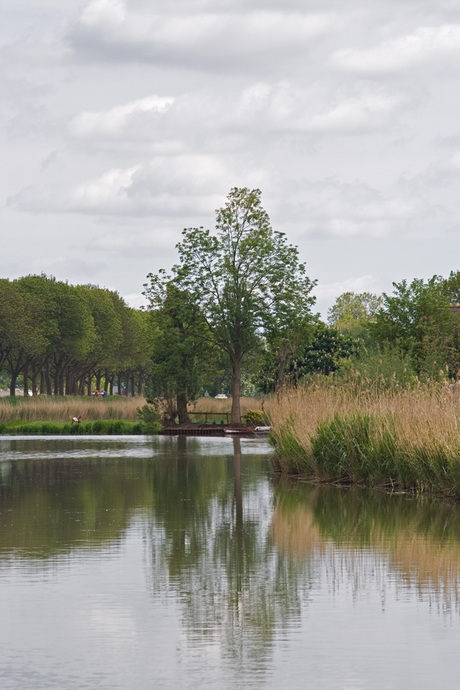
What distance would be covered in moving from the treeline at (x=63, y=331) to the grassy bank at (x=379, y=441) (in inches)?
1555

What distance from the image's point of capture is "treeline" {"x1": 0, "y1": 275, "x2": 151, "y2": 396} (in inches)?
3081

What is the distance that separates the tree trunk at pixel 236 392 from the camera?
187 feet

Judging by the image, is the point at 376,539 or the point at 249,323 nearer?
the point at 376,539

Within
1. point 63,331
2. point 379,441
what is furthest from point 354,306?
point 379,441

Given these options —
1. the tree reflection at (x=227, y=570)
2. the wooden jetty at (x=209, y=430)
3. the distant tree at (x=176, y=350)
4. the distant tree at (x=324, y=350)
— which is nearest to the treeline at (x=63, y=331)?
the distant tree at (x=176, y=350)

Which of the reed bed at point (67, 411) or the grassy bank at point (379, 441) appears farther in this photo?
the reed bed at point (67, 411)

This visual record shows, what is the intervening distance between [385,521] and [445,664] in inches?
303

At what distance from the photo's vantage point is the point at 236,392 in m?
58.1

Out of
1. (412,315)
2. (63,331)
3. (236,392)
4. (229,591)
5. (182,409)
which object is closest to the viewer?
(229,591)

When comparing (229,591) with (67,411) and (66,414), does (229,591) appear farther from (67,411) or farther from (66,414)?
(67,411)

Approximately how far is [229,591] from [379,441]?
10.1 metres

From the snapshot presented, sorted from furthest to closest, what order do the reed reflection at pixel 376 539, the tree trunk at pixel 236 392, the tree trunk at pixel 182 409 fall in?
the tree trunk at pixel 236 392 < the tree trunk at pixel 182 409 < the reed reflection at pixel 376 539

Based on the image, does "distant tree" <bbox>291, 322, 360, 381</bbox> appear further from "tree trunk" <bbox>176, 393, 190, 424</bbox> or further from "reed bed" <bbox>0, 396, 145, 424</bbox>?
"tree trunk" <bbox>176, 393, 190, 424</bbox>

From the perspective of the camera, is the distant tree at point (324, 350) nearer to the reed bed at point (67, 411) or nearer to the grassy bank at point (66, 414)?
the grassy bank at point (66, 414)
